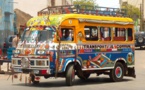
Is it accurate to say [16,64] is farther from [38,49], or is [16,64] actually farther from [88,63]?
[88,63]

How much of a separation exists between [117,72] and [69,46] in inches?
121

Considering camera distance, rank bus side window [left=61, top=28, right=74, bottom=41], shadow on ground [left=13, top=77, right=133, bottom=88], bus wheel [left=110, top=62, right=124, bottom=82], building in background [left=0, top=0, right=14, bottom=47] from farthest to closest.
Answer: building in background [left=0, top=0, right=14, bottom=47], bus wheel [left=110, top=62, right=124, bottom=82], shadow on ground [left=13, top=77, right=133, bottom=88], bus side window [left=61, top=28, right=74, bottom=41]

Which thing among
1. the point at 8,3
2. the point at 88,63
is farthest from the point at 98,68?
the point at 8,3

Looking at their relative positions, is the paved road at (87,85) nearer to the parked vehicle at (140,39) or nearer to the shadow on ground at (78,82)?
the shadow on ground at (78,82)

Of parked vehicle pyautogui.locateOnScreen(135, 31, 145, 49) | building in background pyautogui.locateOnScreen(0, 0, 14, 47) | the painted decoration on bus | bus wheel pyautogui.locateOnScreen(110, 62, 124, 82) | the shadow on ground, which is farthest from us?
parked vehicle pyautogui.locateOnScreen(135, 31, 145, 49)

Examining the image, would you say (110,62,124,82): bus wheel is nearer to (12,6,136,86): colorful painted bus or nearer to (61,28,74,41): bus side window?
(12,6,136,86): colorful painted bus

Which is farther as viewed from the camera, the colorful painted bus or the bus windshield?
the bus windshield

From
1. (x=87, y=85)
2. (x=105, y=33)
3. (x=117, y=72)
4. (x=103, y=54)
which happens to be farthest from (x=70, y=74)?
(x=117, y=72)

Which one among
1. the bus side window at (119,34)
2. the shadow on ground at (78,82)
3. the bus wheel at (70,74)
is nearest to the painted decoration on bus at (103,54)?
the bus side window at (119,34)

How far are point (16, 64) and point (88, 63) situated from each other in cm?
264

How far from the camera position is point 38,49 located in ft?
49.2

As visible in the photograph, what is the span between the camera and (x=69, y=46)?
15391 mm

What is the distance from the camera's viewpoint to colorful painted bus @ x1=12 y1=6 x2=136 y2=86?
14.9 meters

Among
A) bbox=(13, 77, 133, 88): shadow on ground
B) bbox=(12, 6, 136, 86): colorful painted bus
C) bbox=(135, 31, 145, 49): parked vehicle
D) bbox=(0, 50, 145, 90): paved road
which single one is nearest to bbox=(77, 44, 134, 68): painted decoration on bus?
bbox=(12, 6, 136, 86): colorful painted bus
